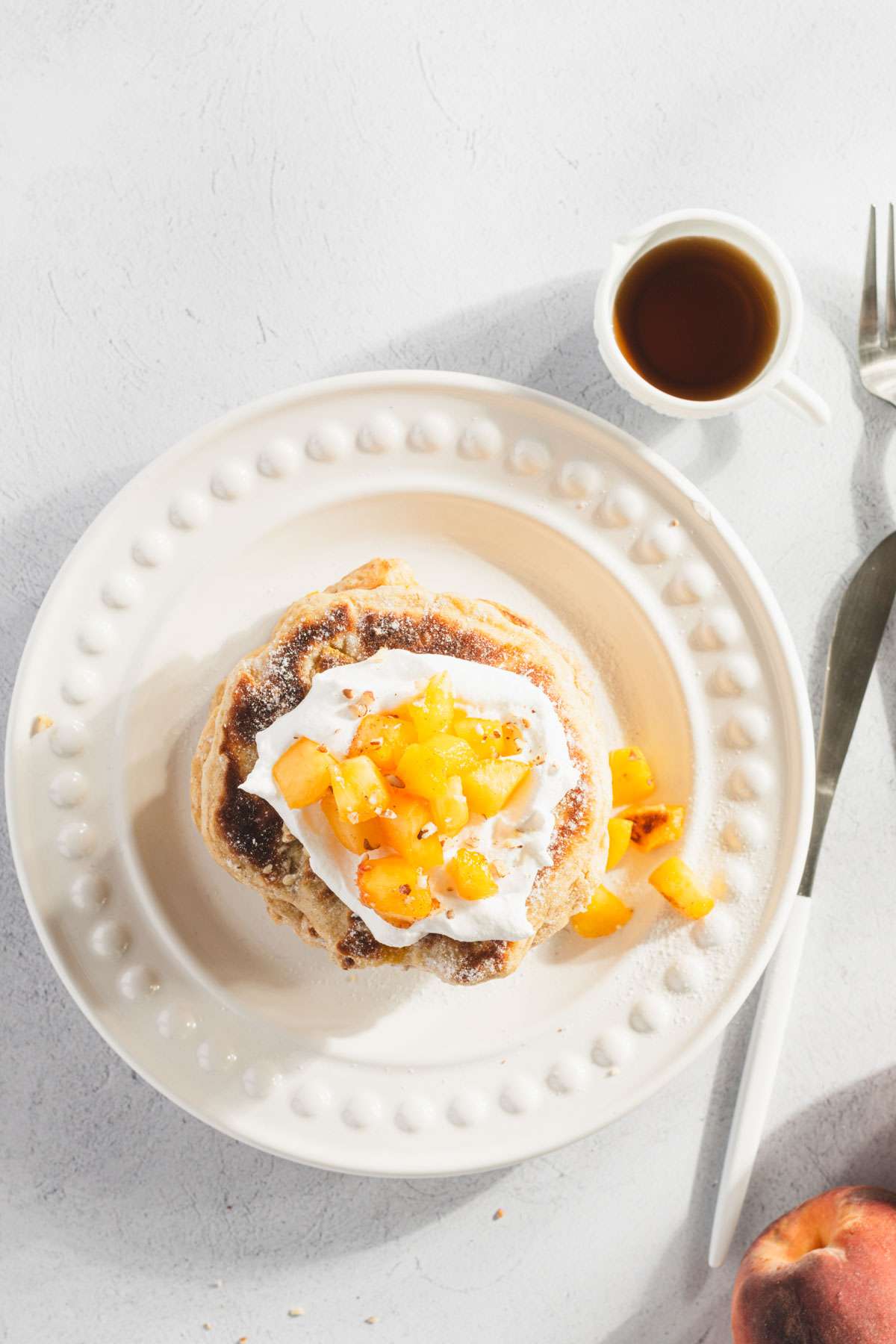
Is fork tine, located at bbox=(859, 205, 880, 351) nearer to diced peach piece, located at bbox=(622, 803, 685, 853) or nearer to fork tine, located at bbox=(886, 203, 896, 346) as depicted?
fork tine, located at bbox=(886, 203, 896, 346)

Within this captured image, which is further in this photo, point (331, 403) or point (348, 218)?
point (348, 218)

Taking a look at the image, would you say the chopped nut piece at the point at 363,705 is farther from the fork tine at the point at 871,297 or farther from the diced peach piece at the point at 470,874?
the fork tine at the point at 871,297

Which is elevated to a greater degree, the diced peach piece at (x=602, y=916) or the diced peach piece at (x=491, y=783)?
the diced peach piece at (x=491, y=783)

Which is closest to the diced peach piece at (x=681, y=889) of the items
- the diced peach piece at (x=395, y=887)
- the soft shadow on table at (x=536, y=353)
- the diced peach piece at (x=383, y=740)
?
the diced peach piece at (x=395, y=887)

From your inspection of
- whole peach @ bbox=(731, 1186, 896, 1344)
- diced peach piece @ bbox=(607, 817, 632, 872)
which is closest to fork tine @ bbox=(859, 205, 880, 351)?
diced peach piece @ bbox=(607, 817, 632, 872)

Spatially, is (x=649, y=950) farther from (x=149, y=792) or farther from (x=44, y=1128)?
(x=44, y=1128)

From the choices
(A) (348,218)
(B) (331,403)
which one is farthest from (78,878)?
(A) (348,218)
